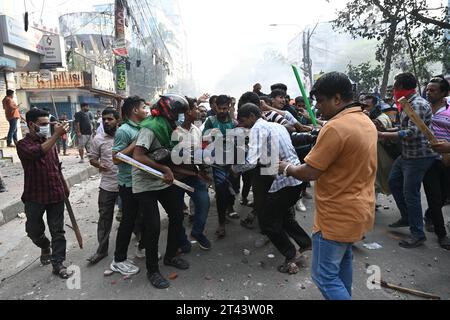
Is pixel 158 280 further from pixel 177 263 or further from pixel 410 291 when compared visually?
pixel 410 291

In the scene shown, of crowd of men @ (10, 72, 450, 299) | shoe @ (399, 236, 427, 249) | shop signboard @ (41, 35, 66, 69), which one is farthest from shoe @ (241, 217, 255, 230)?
shop signboard @ (41, 35, 66, 69)

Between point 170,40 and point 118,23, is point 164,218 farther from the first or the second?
point 170,40

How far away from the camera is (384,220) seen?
4.86 m

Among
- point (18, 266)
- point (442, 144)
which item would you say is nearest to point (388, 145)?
point (442, 144)

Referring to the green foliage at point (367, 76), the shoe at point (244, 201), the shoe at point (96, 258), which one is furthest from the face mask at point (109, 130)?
the green foliage at point (367, 76)

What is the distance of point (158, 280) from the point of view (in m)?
3.20

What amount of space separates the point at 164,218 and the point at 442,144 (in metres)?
3.83

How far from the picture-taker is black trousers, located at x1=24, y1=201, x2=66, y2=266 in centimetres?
346

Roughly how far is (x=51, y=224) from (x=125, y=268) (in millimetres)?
920

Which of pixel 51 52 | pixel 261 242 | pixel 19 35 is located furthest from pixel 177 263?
pixel 51 52

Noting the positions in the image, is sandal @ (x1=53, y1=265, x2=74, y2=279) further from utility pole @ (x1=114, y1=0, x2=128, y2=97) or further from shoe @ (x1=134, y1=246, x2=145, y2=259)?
utility pole @ (x1=114, y1=0, x2=128, y2=97)

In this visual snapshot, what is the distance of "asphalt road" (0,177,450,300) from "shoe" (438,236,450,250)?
2.6 inches

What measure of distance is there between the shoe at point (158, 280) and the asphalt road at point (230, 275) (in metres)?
0.05

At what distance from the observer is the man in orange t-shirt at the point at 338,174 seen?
2006 millimetres
